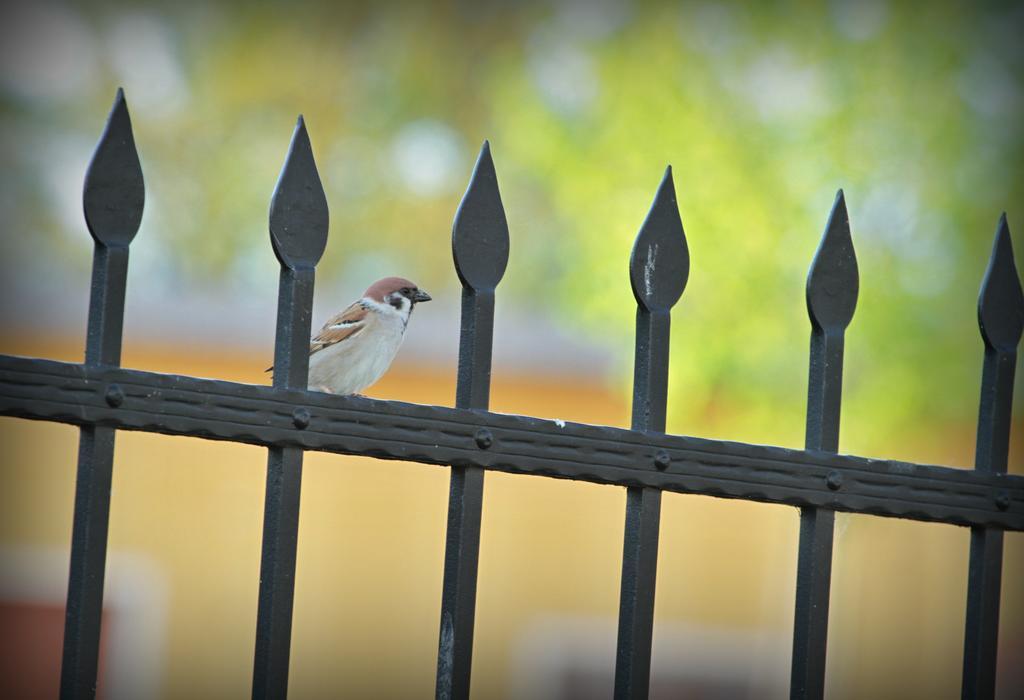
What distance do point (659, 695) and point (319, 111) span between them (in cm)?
860

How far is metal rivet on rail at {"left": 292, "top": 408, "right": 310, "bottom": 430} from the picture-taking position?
1778mm

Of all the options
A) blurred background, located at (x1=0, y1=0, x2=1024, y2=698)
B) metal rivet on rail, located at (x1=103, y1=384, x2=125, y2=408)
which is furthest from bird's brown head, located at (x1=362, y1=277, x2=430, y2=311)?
blurred background, located at (x1=0, y1=0, x2=1024, y2=698)

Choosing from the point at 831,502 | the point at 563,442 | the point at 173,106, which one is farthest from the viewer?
the point at 173,106

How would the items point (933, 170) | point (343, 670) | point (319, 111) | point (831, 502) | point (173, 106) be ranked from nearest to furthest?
point (831, 502) → point (933, 170) → point (343, 670) → point (173, 106) → point (319, 111)

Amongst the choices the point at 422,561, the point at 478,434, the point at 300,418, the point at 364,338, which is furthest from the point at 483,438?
the point at 422,561

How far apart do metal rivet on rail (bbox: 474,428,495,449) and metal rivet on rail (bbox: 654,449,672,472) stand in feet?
0.96

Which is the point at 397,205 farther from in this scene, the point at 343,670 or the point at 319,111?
the point at 343,670

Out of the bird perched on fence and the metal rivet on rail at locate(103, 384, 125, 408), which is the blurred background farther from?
the metal rivet on rail at locate(103, 384, 125, 408)

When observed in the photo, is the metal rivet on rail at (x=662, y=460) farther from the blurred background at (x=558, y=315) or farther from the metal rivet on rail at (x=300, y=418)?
the blurred background at (x=558, y=315)

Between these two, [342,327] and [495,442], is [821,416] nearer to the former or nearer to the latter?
[495,442]

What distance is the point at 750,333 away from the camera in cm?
804

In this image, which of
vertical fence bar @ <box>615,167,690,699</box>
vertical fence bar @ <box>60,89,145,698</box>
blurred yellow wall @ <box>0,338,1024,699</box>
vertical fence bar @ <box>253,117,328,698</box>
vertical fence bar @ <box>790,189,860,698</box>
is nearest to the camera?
vertical fence bar @ <box>60,89,145,698</box>

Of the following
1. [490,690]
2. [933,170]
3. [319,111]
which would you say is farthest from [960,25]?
[319,111]

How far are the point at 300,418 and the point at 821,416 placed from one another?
0.92 metres
